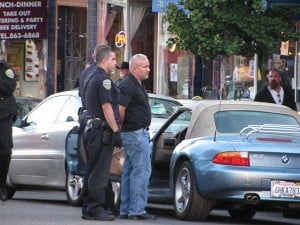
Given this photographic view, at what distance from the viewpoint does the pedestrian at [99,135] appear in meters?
11.6

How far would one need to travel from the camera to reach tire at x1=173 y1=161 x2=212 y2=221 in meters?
11.8

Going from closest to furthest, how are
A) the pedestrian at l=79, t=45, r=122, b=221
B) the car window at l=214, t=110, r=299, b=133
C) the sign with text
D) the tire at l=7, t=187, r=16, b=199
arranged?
the pedestrian at l=79, t=45, r=122, b=221, the car window at l=214, t=110, r=299, b=133, the tire at l=7, t=187, r=16, b=199, the sign with text

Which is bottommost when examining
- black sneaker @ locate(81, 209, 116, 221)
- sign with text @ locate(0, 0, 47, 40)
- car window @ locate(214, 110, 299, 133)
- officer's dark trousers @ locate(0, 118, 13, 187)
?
black sneaker @ locate(81, 209, 116, 221)

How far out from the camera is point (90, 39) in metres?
22.9

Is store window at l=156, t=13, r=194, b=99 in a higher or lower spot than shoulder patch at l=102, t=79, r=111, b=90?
lower

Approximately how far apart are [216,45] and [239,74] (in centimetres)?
539

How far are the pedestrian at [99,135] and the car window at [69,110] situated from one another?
2984mm

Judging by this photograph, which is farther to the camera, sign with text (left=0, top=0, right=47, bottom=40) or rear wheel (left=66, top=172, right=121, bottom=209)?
sign with text (left=0, top=0, right=47, bottom=40)

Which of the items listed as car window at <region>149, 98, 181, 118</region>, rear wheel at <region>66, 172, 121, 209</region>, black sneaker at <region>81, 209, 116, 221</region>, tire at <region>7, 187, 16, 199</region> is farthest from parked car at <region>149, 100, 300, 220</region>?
tire at <region>7, 187, 16, 199</region>

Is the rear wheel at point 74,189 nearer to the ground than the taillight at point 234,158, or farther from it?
nearer to the ground

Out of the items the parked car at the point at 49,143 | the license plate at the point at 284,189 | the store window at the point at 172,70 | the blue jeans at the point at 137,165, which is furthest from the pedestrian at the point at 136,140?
the store window at the point at 172,70

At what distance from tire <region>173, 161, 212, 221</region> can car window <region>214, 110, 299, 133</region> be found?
0.65 metres

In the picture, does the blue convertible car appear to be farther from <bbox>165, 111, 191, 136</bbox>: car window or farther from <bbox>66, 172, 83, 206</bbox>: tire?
<bbox>66, 172, 83, 206</bbox>: tire

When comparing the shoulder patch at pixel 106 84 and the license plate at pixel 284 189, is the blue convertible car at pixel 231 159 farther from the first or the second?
the shoulder patch at pixel 106 84
